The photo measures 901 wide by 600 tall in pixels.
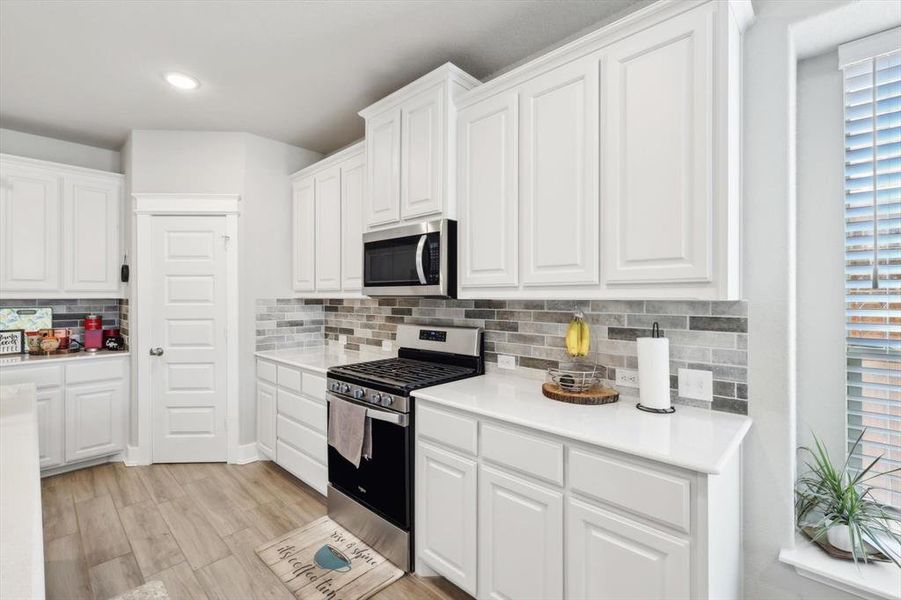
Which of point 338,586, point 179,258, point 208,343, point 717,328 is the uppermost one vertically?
point 179,258

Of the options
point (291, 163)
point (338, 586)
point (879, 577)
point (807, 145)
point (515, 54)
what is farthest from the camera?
point (291, 163)

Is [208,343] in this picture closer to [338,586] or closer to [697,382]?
[338,586]

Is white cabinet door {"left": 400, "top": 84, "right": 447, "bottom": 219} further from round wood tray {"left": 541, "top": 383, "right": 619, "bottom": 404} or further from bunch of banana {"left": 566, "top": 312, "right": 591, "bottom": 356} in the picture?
round wood tray {"left": 541, "top": 383, "right": 619, "bottom": 404}

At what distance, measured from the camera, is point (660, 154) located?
1.57 m

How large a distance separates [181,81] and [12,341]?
8.77 ft

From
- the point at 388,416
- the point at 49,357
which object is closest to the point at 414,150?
the point at 388,416

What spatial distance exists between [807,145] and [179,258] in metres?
4.16

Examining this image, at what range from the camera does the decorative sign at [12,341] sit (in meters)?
3.37

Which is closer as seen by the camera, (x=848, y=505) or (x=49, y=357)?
(x=848, y=505)

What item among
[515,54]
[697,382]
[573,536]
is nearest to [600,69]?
[515,54]

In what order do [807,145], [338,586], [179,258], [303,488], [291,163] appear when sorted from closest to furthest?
[807,145]
[338,586]
[303,488]
[179,258]
[291,163]

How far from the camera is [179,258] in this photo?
347cm

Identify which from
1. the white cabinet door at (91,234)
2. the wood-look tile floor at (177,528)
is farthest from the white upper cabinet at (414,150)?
the white cabinet door at (91,234)

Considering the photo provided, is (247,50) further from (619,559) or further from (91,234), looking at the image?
(619,559)
